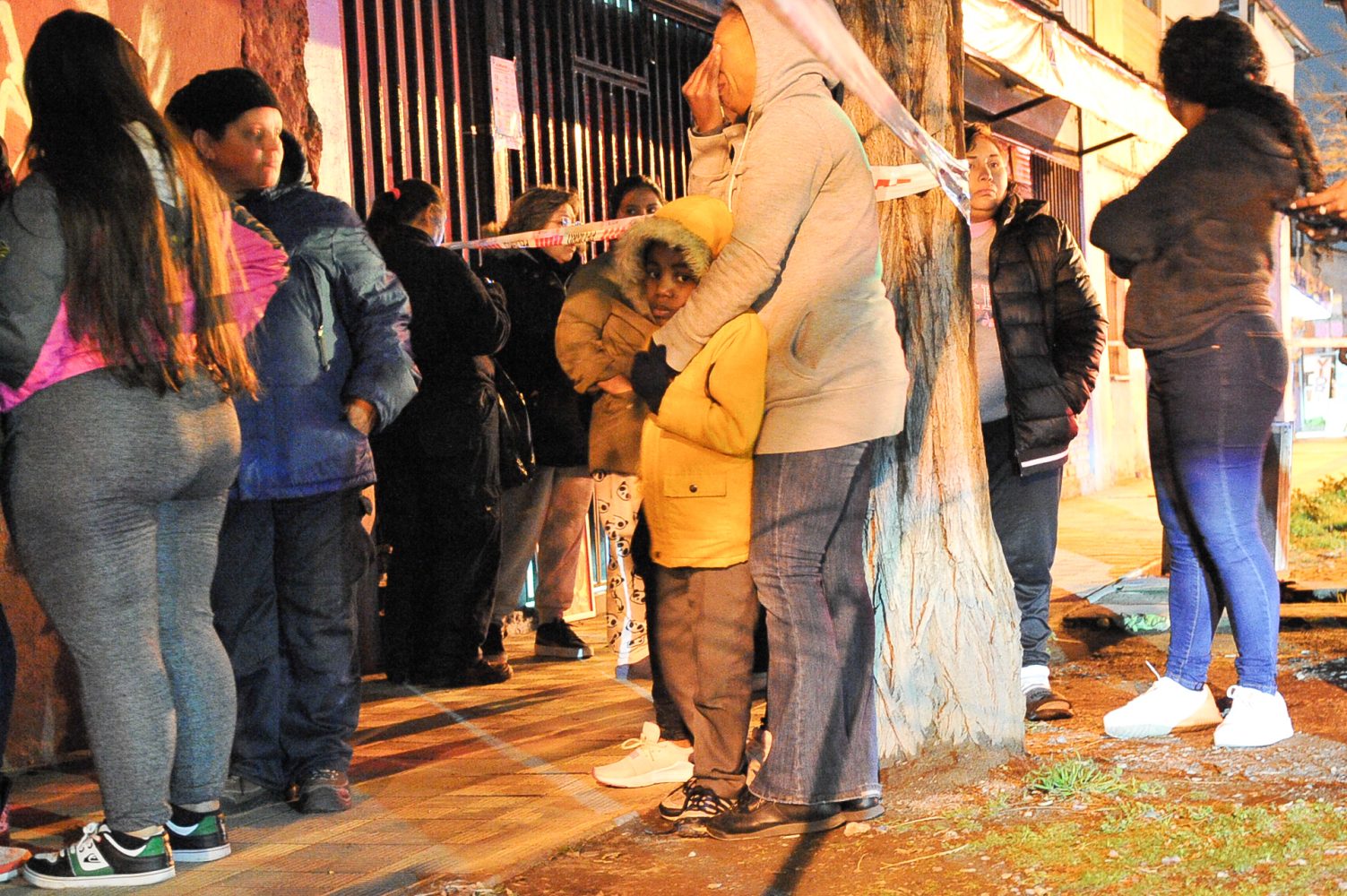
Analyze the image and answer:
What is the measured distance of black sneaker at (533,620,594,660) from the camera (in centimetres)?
693

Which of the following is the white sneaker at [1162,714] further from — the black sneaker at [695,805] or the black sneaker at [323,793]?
the black sneaker at [323,793]

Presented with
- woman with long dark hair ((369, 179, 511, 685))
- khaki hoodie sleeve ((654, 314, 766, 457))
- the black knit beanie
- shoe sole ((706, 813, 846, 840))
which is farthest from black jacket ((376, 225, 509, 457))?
shoe sole ((706, 813, 846, 840))

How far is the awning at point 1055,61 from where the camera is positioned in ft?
33.2

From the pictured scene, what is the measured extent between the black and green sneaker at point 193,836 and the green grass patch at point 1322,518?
872 centimetres

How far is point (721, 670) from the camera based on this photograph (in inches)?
156

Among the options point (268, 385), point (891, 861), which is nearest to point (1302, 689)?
point (891, 861)

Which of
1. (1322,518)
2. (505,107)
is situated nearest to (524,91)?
(505,107)

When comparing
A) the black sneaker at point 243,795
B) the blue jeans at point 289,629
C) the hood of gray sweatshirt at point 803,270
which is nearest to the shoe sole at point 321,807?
the blue jeans at point 289,629

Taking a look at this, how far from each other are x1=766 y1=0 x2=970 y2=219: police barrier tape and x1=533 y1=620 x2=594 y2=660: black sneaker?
3.22 m

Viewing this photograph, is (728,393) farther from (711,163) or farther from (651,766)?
(651,766)

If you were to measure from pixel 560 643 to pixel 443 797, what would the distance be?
255cm

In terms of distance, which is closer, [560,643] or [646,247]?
[646,247]

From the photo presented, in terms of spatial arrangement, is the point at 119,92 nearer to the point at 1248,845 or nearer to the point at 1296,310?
the point at 1248,845

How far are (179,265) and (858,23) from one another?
2.09 m
